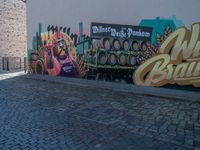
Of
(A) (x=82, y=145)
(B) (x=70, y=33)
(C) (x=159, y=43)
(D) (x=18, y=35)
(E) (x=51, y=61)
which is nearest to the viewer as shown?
(A) (x=82, y=145)

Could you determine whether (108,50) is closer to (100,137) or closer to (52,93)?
(52,93)

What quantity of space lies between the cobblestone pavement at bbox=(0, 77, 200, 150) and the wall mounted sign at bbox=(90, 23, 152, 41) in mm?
2643

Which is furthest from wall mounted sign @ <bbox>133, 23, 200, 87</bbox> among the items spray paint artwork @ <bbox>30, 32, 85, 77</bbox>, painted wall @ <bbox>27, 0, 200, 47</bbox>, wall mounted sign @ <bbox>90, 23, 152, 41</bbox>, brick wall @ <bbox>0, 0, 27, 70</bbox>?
brick wall @ <bbox>0, 0, 27, 70</bbox>

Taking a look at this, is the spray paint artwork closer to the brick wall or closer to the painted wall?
the painted wall

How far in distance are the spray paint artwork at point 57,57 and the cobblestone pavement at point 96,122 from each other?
368 cm

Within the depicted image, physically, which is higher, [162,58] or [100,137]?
[162,58]

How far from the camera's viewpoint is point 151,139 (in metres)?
5.28

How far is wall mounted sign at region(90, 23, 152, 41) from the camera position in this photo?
10.7 meters

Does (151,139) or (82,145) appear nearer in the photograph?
(82,145)

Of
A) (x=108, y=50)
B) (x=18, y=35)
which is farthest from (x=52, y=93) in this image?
(x=18, y=35)

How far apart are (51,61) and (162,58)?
663 cm

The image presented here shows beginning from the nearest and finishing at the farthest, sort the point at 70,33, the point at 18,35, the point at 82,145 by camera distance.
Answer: the point at 82,145, the point at 70,33, the point at 18,35

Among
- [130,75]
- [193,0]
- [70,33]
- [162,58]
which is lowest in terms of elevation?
[130,75]

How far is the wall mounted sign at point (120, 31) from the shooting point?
35.0 feet
